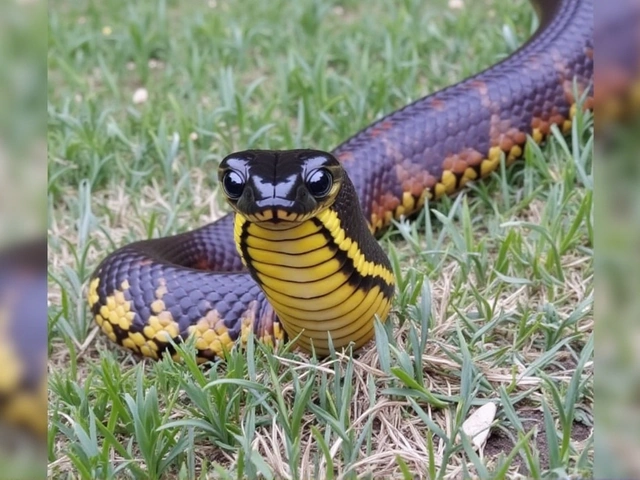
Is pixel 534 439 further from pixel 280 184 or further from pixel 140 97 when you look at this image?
pixel 140 97

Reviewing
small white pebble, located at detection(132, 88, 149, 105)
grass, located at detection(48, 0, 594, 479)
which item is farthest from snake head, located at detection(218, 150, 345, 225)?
small white pebble, located at detection(132, 88, 149, 105)

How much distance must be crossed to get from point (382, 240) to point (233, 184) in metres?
1.53

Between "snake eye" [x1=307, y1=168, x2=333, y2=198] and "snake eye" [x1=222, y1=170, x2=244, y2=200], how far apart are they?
0.17 metres

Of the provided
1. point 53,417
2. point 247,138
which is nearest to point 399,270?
point 53,417

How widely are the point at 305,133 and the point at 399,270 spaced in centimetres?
141

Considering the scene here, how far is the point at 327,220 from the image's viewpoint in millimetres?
1847

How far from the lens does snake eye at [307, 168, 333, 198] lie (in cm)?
174

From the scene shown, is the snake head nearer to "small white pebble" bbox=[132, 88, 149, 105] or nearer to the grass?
the grass

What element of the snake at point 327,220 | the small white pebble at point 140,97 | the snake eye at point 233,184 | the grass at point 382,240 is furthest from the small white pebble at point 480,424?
the small white pebble at point 140,97

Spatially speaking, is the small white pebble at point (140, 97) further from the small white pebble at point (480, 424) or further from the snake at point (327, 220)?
the small white pebble at point (480, 424)

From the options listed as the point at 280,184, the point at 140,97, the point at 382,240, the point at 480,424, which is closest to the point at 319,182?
the point at 280,184

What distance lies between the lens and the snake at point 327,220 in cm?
179

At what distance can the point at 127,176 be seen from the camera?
11.9ft

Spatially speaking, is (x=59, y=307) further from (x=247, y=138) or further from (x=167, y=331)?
(x=247, y=138)
